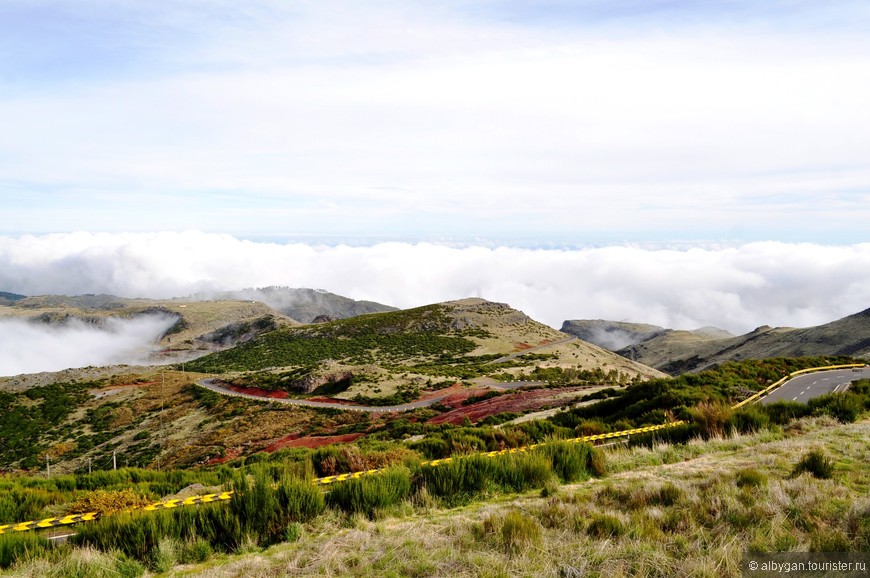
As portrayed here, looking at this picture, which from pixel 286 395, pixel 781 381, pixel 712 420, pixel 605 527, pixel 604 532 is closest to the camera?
pixel 604 532

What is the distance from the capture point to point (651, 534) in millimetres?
5922

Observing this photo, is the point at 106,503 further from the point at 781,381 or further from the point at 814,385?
the point at 814,385

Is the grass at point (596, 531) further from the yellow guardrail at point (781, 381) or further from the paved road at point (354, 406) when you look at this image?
the paved road at point (354, 406)

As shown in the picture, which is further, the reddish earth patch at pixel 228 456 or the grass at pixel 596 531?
the reddish earth patch at pixel 228 456

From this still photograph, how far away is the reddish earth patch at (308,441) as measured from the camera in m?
27.8

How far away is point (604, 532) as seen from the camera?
20.3 ft

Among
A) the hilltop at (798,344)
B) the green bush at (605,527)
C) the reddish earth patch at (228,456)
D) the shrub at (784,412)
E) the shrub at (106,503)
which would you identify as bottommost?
the hilltop at (798,344)

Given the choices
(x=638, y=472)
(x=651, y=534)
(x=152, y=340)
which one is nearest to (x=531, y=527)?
(x=651, y=534)

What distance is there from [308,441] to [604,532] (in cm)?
2585

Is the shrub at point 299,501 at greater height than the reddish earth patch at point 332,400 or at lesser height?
greater

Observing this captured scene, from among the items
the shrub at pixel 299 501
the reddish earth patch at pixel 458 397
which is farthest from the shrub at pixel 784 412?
the reddish earth patch at pixel 458 397

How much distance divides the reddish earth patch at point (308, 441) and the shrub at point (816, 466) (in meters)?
22.9

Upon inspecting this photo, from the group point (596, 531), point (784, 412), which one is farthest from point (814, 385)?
point (596, 531)

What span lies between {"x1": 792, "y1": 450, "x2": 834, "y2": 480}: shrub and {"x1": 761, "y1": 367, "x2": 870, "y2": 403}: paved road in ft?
58.1
